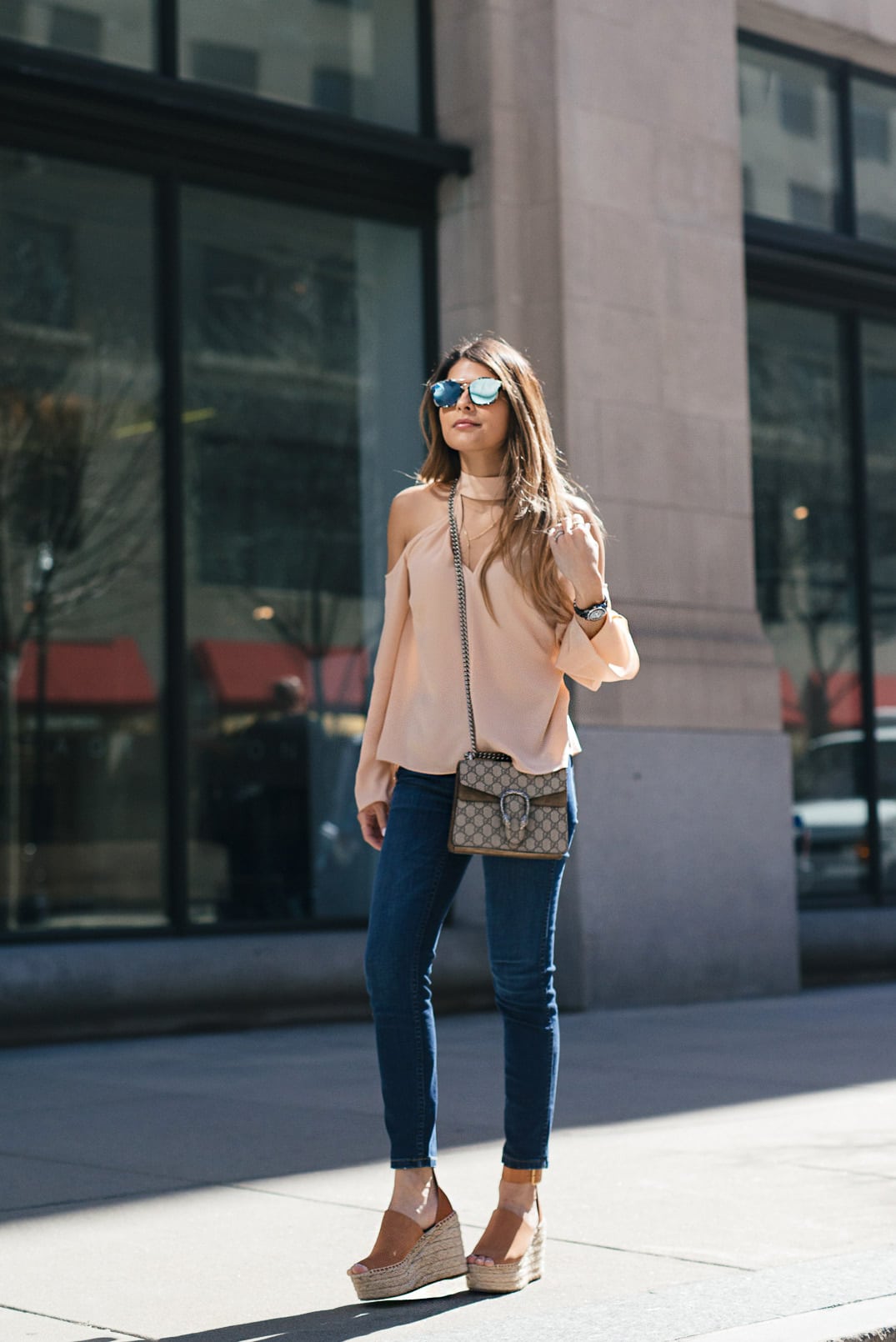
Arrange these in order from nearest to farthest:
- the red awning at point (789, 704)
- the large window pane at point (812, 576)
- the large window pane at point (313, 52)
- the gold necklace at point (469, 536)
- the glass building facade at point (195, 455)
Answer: the gold necklace at point (469, 536) < the glass building facade at point (195, 455) < the large window pane at point (313, 52) < the red awning at point (789, 704) < the large window pane at point (812, 576)

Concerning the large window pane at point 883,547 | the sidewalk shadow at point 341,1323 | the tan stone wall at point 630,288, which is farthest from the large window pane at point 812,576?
the sidewalk shadow at point 341,1323

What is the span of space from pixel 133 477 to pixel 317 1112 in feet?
14.0

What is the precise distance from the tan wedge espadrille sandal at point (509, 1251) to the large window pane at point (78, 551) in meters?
5.29

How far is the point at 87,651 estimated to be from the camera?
374 inches

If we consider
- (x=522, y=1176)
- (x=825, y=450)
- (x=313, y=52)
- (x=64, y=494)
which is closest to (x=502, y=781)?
(x=522, y=1176)

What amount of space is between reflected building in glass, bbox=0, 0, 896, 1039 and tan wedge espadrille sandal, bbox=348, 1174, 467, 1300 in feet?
15.0

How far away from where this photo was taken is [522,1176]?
3.98 m

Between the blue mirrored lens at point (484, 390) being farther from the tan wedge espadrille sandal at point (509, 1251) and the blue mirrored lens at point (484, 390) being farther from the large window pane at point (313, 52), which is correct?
the large window pane at point (313, 52)

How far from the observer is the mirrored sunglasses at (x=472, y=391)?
405cm

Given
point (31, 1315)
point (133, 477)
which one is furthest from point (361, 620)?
point (31, 1315)

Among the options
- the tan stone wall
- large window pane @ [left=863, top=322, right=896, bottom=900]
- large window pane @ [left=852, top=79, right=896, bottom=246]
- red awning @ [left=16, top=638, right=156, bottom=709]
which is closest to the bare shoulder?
red awning @ [left=16, top=638, right=156, bottom=709]

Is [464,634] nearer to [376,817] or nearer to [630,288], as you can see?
[376,817]

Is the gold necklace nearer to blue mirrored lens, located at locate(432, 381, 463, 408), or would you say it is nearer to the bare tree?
blue mirrored lens, located at locate(432, 381, 463, 408)

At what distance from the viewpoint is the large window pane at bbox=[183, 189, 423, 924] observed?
9.46 m
